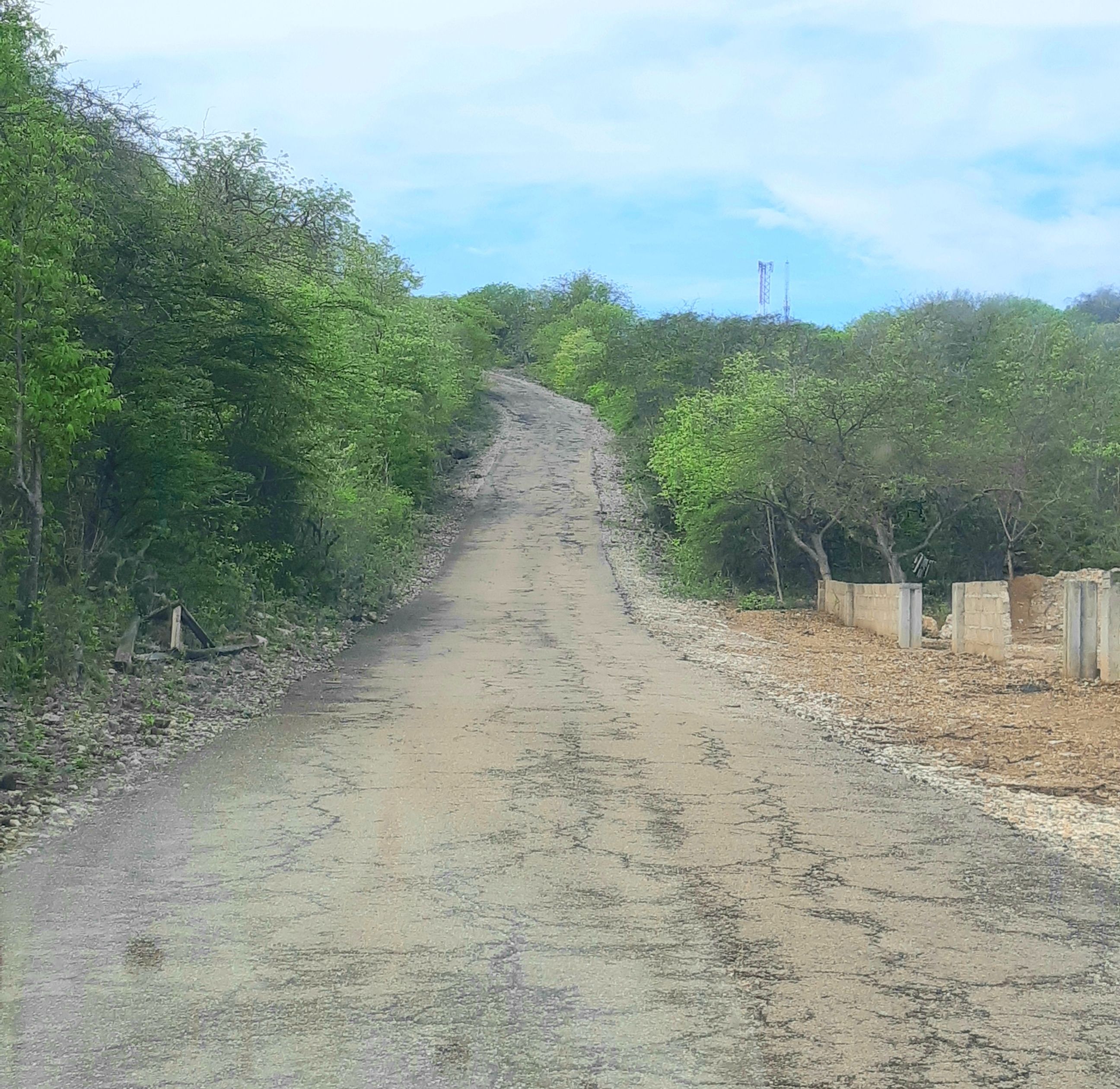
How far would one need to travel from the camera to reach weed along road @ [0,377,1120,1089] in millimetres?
4465

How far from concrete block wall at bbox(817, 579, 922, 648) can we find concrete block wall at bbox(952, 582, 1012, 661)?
1.35 metres

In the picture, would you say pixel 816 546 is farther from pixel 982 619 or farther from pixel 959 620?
pixel 982 619

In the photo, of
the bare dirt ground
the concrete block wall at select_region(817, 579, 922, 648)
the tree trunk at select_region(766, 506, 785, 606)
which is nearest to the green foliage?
the tree trunk at select_region(766, 506, 785, 606)

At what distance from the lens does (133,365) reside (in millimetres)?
16406

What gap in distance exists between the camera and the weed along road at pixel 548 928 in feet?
14.6

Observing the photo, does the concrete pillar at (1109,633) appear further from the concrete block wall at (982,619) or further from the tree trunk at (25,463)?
the tree trunk at (25,463)

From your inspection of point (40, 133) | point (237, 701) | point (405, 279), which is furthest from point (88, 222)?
point (405, 279)

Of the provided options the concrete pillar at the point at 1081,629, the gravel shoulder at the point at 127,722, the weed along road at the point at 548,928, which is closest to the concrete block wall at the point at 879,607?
the concrete pillar at the point at 1081,629

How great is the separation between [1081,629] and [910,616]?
269 inches

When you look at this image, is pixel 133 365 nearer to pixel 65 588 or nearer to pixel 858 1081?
pixel 65 588

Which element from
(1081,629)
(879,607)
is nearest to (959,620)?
(879,607)

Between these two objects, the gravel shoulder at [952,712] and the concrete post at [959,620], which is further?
the concrete post at [959,620]

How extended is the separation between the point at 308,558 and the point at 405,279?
28.6 m

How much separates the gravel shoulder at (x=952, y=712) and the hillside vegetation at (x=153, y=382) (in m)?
7.36
